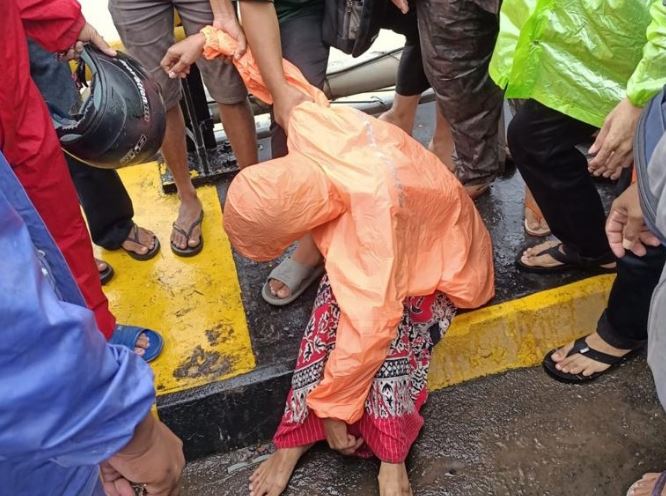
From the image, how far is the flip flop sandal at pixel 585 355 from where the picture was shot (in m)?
2.46

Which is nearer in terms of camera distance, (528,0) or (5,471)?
(5,471)

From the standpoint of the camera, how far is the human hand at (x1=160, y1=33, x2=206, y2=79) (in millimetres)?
2338

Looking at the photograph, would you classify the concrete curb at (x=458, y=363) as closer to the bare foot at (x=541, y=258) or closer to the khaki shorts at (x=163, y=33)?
the bare foot at (x=541, y=258)

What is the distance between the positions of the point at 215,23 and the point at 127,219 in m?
0.95

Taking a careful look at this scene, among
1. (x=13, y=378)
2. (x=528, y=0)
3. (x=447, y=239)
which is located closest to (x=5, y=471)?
(x=13, y=378)

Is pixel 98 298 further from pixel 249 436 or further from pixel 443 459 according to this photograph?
pixel 443 459

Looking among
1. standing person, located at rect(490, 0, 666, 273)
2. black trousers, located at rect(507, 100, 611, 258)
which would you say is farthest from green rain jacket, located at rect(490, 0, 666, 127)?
black trousers, located at rect(507, 100, 611, 258)

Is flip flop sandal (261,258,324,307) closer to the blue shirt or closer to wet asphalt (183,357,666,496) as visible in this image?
wet asphalt (183,357,666,496)

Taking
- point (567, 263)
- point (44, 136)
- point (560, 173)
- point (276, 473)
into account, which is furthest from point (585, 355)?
point (44, 136)

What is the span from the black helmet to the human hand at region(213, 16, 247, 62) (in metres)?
0.33

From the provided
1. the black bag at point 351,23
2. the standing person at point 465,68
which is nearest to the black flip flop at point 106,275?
the black bag at point 351,23

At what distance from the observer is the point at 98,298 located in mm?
2229

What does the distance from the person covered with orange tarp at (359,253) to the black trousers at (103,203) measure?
65 cm

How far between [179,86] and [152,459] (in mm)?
1923
